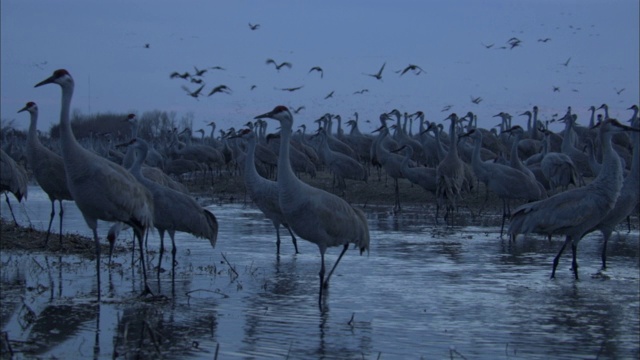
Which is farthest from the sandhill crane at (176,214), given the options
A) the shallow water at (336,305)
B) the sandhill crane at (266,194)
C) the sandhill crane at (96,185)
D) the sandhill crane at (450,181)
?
the sandhill crane at (450,181)

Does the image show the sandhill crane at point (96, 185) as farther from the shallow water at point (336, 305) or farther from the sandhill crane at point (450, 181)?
the sandhill crane at point (450, 181)

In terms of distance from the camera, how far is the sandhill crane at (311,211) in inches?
368

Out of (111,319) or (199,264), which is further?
(199,264)

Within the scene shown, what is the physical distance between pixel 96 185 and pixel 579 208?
5686 millimetres

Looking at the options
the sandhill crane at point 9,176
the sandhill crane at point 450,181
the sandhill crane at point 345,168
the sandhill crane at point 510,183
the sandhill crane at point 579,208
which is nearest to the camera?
the sandhill crane at point 579,208

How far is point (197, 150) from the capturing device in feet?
102

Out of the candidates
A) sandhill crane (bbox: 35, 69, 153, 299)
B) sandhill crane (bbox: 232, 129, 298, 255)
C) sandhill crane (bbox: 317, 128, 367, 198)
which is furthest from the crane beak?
sandhill crane (bbox: 317, 128, 367, 198)

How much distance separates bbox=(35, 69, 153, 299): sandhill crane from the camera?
895 centimetres

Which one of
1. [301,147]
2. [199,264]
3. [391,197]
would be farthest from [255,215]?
[301,147]

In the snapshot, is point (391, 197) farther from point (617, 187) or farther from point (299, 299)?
point (299, 299)

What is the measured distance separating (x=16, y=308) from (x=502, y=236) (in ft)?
30.7

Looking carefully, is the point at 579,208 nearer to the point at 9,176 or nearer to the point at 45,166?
the point at 45,166

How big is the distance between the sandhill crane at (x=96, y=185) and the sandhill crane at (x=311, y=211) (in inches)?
58.7

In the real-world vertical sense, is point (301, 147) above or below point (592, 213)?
above
